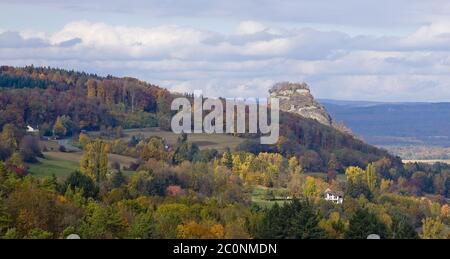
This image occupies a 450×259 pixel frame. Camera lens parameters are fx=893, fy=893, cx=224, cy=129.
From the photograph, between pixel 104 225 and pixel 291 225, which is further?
pixel 291 225

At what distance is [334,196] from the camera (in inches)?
4980

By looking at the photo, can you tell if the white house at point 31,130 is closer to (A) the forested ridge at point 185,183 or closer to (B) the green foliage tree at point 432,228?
(A) the forested ridge at point 185,183

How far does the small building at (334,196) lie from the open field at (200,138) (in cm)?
3456

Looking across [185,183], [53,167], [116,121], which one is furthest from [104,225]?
[116,121]

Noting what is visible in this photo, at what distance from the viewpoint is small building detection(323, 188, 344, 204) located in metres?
122

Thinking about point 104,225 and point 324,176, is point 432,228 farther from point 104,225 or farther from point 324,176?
point 104,225

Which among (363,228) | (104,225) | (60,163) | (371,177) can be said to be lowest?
(371,177)

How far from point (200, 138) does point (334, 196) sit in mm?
51084

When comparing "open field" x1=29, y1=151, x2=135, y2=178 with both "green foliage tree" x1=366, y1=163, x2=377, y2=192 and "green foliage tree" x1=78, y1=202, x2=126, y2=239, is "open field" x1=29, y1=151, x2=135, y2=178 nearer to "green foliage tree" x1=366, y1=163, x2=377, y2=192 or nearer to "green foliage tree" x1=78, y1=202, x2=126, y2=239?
"green foliage tree" x1=366, y1=163, x2=377, y2=192

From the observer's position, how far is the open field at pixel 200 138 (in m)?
164

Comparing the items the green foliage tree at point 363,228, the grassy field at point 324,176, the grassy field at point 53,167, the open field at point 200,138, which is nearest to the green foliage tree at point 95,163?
the grassy field at point 53,167

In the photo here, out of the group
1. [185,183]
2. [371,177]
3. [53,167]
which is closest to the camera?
[53,167]

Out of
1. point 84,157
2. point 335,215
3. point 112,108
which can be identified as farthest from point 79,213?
point 112,108
